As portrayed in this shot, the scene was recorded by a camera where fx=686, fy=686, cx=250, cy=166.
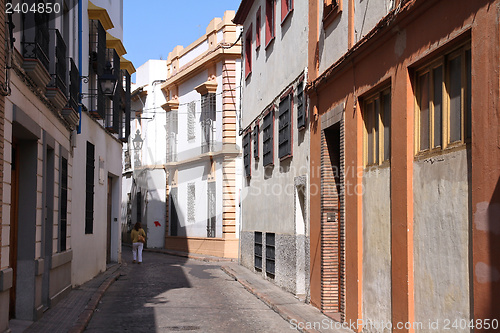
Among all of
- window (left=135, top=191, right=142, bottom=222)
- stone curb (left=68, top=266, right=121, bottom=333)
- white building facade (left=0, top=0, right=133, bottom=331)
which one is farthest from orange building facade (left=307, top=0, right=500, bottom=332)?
window (left=135, top=191, right=142, bottom=222)

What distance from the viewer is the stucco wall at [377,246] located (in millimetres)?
8641

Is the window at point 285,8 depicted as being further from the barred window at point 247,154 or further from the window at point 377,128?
the window at point 377,128

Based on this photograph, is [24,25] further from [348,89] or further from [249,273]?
[249,273]

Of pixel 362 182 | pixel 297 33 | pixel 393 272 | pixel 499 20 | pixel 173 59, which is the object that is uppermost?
pixel 173 59

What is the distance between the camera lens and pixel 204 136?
2948 cm

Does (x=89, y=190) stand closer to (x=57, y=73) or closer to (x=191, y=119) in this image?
(x=57, y=73)

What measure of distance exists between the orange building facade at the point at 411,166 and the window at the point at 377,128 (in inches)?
0.7

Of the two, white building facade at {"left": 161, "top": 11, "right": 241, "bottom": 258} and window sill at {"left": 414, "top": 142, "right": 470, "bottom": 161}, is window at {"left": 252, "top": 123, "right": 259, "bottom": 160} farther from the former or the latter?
window sill at {"left": 414, "top": 142, "right": 470, "bottom": 161}

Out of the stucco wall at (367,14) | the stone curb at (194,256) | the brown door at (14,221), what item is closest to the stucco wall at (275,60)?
the stucco wall at (367,14)

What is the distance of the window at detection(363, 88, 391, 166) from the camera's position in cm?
899

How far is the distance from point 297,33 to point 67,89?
16.0ft

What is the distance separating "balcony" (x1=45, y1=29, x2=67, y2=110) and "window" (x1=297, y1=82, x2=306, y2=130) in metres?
4.52

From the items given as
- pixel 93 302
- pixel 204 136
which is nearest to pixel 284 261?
pixel 93 302

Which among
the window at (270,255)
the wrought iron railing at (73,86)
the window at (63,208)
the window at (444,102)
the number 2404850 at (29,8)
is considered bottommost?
the window at (270,255)
